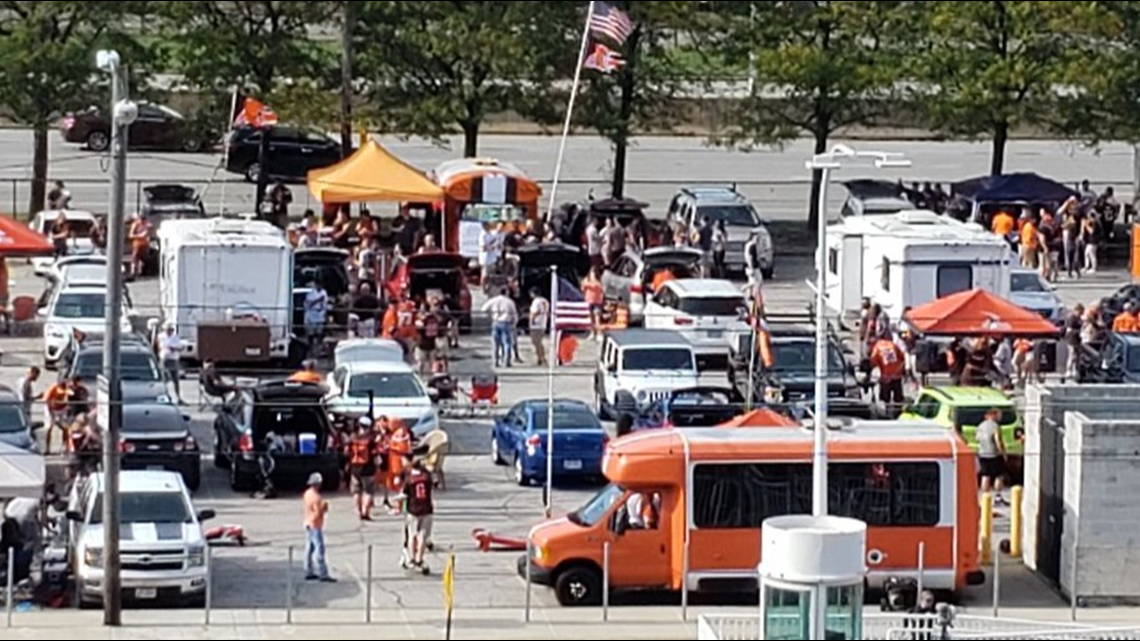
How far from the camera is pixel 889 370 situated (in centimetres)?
4312

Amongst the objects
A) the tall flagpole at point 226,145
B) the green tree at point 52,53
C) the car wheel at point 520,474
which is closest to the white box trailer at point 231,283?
the car wheel at point 520,474

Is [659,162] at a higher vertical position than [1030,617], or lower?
higher

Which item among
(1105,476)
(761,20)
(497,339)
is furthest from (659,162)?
(1105,476)

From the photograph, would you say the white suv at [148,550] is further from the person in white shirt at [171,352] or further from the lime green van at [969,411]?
the lime green van at [969,411]

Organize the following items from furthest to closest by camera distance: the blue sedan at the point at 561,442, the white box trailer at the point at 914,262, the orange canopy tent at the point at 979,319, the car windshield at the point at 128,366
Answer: the white box trailer at the point at 914,262, the orange canopy tent at the point at 979,319, the car windshield at the point at 128,366, the blue sedan at the point at 561,442

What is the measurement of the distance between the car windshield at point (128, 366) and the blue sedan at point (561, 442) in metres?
5.42

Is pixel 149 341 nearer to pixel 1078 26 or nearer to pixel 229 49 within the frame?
pixel 229 49

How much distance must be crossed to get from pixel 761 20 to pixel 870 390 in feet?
61.4

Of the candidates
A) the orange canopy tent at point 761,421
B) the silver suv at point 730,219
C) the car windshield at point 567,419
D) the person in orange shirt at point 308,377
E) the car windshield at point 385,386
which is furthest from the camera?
the silver suv at point 730,219

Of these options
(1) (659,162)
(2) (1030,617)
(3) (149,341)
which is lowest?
(2) (1030,617)

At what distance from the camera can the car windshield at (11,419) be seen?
37.5 m

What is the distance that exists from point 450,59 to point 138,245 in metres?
8.87

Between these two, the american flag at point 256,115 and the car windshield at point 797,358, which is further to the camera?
the american flag at point 256,115

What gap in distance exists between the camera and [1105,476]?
3312 cm
